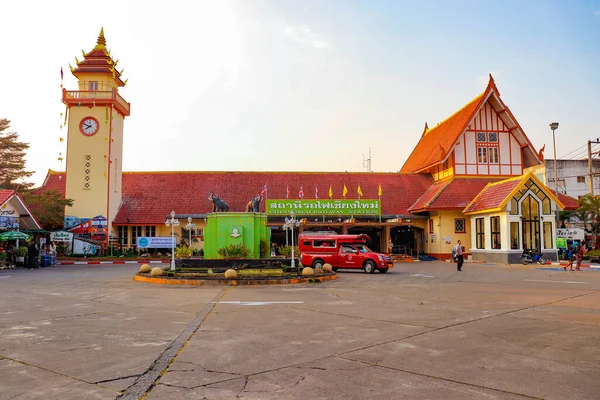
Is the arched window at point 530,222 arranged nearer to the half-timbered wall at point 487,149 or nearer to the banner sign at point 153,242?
the half-timbered wall at point 487,149

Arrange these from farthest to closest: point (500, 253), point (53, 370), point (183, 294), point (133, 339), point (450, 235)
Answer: point (450, 235), point (500, 253), point (183, 294), point (133, 339), point (53, 370)

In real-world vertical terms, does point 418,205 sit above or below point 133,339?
above

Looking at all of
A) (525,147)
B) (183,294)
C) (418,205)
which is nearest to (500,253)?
(418,205)

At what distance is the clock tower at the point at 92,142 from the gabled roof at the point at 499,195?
82.4 ft

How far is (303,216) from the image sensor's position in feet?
115

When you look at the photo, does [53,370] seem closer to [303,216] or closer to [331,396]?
[331,396]

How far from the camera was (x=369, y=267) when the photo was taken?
21.9 m

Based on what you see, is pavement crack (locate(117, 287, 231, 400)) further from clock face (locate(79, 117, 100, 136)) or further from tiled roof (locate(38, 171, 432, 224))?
clock face (locate(79, 117, 100, 136))

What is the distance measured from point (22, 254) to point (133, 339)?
23.3 metres

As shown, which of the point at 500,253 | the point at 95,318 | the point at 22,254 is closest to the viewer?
the point at 95,318

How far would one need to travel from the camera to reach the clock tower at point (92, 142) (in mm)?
33938

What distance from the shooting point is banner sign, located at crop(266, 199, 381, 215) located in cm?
3388

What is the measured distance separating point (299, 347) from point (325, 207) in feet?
91.1

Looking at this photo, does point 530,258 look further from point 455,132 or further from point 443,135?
point 443,135
